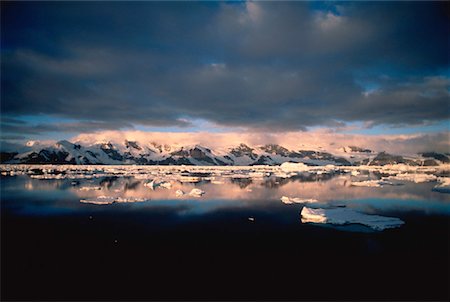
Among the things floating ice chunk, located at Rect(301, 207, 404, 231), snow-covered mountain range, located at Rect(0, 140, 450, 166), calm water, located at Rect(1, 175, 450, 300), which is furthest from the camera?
snow-covered mountain range, located at Rect(0, 140, 450, 166)

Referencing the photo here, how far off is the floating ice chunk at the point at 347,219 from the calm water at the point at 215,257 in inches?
15.8

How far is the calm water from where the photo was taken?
750 centimetres

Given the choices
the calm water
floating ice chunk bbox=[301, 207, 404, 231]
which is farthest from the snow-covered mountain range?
the calm water

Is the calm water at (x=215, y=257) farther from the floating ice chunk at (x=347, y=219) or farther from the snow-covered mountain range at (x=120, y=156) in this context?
the snow-covered mountain range at (x=120, y=156)

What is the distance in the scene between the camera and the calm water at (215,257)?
750 cm

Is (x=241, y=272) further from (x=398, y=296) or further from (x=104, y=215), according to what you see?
(x=104, y=215)

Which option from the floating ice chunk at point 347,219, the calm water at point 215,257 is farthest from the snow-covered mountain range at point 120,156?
the calm water at point 215,257

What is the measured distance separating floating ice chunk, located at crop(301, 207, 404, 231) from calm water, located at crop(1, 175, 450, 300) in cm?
40

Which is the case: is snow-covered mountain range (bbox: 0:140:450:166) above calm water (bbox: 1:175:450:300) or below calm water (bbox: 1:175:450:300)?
above

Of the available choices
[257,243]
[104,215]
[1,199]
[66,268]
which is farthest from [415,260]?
[1,199]

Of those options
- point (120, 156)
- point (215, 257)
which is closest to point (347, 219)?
point (215, 257)

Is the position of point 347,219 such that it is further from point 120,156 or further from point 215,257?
point 120,156

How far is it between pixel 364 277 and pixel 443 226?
9083mm

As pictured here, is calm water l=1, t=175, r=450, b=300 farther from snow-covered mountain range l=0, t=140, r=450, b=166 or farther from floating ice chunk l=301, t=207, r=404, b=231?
snow-covered mountain range l=0, t=140, r=450, b=166
